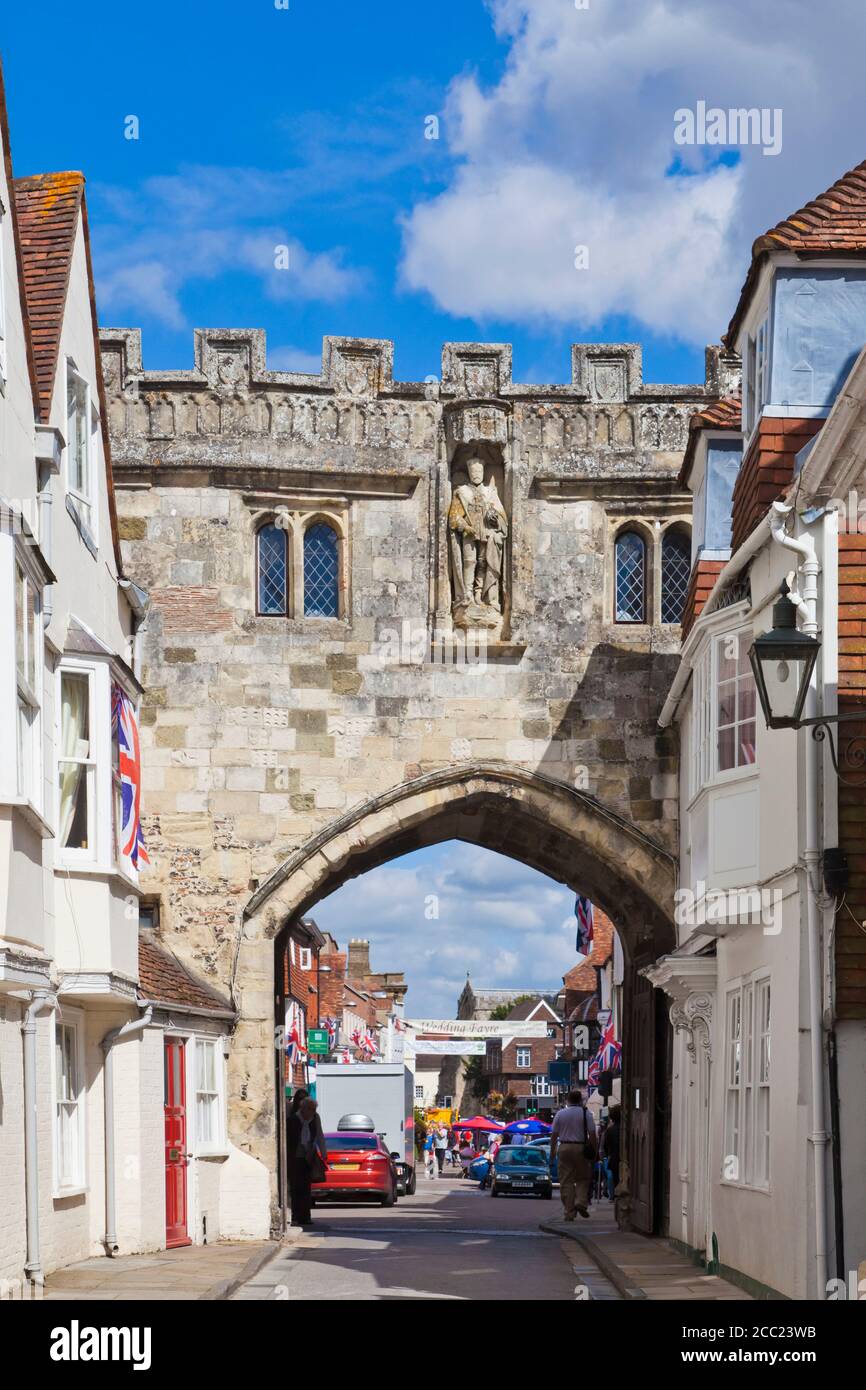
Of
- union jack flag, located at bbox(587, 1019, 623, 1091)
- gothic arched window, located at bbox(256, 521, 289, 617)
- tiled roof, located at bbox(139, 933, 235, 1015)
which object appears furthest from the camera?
union jack flag, located at bbox(587, 1019, 623, 1091)

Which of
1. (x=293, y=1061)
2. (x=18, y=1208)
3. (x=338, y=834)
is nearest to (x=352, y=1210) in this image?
(x=338, y=834)

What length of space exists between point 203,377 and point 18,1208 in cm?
1109

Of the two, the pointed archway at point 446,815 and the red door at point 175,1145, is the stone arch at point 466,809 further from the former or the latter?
the red door at point 175,1145

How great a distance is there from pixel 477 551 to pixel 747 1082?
8.41 meters

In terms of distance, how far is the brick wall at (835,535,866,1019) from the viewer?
12.5m

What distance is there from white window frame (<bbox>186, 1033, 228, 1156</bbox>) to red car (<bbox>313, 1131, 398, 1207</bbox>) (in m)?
7.95

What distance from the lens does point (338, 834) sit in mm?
21688

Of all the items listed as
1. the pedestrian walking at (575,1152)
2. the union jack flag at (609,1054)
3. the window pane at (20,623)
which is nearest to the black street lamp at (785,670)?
the window pane at (20,623)

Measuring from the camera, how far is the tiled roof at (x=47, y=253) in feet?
47.1

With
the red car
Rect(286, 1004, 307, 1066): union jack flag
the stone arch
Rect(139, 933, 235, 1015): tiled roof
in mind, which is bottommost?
the red car

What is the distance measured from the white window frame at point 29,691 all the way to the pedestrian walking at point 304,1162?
11.1 meters

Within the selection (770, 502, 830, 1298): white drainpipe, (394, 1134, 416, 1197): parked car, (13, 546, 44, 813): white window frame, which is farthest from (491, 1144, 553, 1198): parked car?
(13, 546, 44, 813): white window frame

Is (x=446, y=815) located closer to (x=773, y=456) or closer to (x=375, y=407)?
(x=375, y=407)

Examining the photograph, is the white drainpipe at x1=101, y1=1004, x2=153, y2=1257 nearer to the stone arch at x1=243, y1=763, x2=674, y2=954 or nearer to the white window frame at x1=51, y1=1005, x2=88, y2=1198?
the white window frame at x1=51, y1=1005, x2=88, y2=1198
